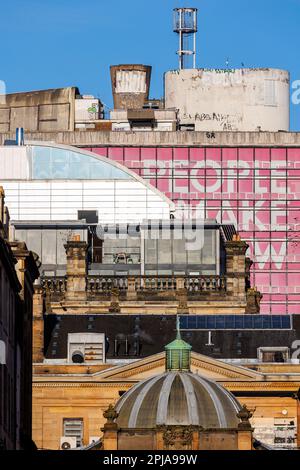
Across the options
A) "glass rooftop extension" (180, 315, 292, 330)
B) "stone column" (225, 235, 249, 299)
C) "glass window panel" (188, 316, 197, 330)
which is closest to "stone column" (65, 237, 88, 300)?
"stone column" (225, 235, 249, 299)

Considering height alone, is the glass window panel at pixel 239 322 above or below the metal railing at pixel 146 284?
below

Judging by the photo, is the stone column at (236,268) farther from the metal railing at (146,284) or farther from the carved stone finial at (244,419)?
the carved stone finial at (244,419)

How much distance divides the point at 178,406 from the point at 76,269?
3795cm

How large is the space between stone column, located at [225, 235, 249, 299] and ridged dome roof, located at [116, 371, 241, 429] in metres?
33.6

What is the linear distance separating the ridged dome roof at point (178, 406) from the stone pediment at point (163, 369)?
16632 mm

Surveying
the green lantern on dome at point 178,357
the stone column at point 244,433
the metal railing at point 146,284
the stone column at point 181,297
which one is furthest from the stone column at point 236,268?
the stone column at point 244,433

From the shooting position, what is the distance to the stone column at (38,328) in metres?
157

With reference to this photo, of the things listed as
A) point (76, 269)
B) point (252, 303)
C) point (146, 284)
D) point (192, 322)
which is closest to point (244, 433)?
point (192, 322)

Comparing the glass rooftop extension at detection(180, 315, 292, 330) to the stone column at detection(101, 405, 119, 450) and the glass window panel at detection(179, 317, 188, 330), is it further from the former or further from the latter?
the stone column at detection(101, 405, 119, 450)

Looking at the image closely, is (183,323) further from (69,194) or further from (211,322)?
(69,194)

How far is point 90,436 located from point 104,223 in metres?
38.4

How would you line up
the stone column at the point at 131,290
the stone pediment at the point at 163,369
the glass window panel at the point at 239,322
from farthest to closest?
the stone column at the point at 131,290, the glass window panel at the point at 239,322, the stone pediment at the point at 163,369
